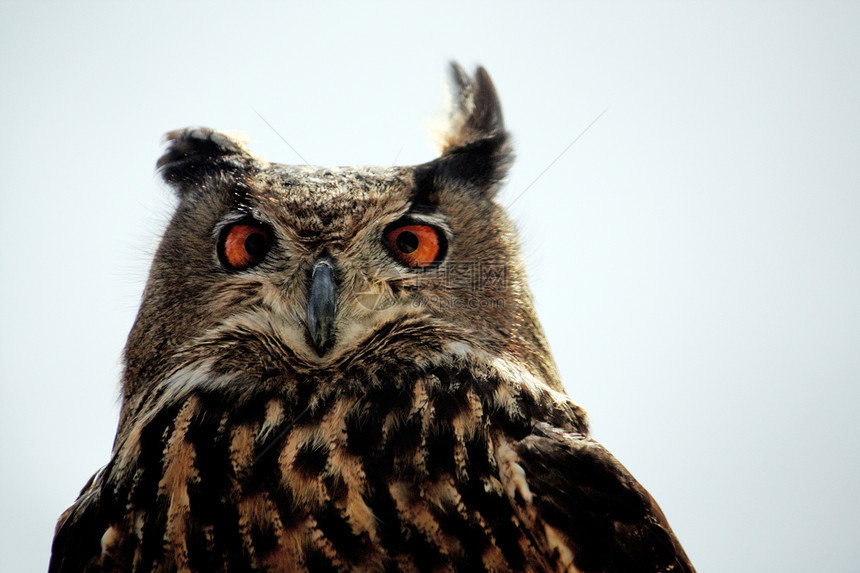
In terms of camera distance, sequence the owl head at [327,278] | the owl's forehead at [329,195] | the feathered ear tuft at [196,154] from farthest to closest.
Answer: the feathered ear tuft at [196,154]
the owl's forehead at [329,195]
the owl head at [327,278]

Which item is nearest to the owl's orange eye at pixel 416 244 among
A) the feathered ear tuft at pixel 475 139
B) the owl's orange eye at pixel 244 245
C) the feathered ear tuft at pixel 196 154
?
the feathered ear tuft at pixel 475 139

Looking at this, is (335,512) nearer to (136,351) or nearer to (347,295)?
(347,295)

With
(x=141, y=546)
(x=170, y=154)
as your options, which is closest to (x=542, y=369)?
(x=141, y=546)

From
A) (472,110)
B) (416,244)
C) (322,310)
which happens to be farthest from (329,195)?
(472,110)

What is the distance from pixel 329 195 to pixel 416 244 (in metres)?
0.36

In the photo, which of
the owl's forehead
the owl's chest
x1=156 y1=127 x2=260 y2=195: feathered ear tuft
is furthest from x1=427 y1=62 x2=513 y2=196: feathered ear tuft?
the owl's chest

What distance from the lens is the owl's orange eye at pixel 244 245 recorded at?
2564 millimetres

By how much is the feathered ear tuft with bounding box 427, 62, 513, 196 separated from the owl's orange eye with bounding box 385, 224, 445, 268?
33cm

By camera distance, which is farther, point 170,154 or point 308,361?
point 170,154

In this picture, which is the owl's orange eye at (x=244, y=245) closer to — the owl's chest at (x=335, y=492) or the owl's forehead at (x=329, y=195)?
the owl's forehead at (x=329, y=195)

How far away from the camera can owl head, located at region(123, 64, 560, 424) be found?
235 centimetres

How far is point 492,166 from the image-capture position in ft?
10.8

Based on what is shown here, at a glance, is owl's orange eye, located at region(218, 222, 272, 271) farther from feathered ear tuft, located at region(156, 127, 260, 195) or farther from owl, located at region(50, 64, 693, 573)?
feathered ear tuft, located at region(156, 127, 260, 195)

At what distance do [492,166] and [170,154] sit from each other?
4.82 feet
